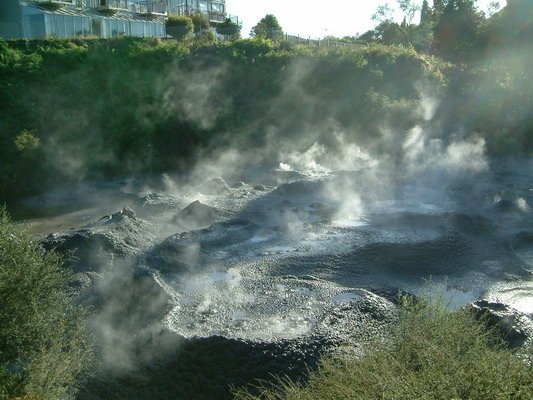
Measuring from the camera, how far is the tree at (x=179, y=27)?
37656 millimetres

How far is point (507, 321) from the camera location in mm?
10789

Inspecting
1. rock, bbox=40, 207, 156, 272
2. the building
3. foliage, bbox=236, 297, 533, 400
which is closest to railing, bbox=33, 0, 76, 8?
the building

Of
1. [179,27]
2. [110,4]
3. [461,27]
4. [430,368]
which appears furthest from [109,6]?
[430,368]

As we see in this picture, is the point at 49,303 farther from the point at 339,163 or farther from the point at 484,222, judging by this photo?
the point at 339,163

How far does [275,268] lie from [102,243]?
4.01m

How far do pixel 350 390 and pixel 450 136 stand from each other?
79.3 ft

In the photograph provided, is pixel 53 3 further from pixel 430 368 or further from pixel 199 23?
pixel 430 368

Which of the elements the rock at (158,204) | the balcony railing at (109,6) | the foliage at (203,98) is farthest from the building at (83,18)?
the rock at (158,204)

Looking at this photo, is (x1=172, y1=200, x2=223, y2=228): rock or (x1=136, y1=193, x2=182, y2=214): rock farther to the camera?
(x1=136, y1=193, x2=182, y2=214): rock

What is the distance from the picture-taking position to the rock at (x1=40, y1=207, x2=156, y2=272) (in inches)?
551

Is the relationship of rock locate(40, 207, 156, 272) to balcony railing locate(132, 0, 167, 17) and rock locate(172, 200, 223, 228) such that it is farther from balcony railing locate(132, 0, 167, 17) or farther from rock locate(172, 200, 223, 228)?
Answer: balcony railing locate(132, 0, 167, 17)

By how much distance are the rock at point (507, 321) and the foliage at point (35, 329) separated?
6.58 m

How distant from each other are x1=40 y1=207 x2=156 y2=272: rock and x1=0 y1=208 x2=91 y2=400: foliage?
2.10m

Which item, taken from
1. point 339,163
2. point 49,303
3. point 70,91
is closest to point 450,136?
point 339,163
